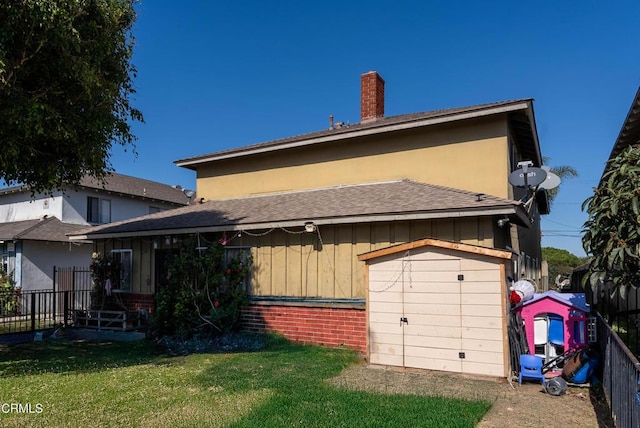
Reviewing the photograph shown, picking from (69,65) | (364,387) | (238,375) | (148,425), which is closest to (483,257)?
(364,387)

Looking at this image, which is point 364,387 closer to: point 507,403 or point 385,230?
point 507,403

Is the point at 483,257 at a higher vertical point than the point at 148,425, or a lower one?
higher

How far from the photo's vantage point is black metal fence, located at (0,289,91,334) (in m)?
14.3

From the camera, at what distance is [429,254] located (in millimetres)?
8594

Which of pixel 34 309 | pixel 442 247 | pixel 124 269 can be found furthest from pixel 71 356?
pixel 442 247

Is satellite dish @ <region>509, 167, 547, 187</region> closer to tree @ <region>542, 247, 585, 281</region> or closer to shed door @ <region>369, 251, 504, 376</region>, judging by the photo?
shed door @ <region>369, 251, 504, 376</region>

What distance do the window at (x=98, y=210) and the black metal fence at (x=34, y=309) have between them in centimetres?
567

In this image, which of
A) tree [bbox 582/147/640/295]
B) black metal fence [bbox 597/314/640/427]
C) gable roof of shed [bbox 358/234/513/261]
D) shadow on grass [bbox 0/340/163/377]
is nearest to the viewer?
black metal fence [bbox 597/314/640/427]

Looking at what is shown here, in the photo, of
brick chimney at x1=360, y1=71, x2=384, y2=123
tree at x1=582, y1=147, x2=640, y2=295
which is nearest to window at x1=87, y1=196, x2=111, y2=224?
brick chimney at x1=360, y1=71, x2=384, y2=123

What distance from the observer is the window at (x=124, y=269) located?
46.2 ft

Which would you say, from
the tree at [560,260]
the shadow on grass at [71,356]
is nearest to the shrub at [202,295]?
the shadow on grass at [71,356]

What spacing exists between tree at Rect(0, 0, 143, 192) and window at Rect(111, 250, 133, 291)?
3.86 meters

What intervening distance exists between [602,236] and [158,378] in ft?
23.7

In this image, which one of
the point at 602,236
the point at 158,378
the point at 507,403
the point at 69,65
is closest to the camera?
the point at 602,236
